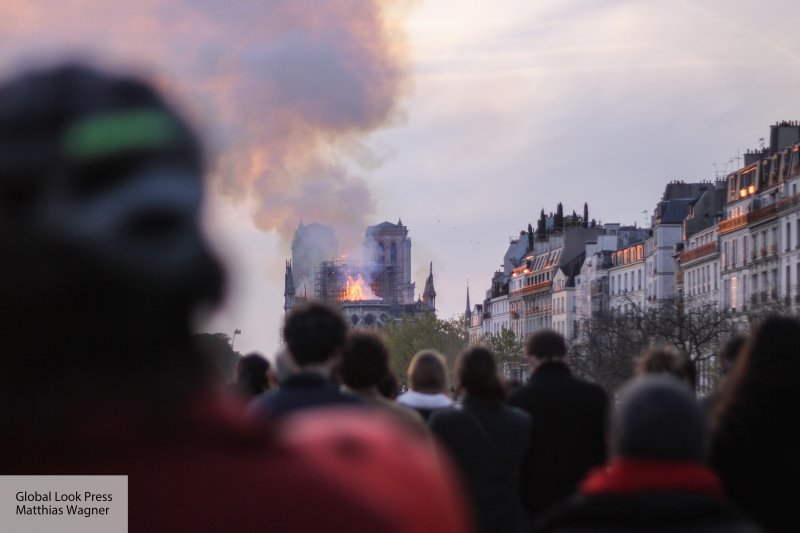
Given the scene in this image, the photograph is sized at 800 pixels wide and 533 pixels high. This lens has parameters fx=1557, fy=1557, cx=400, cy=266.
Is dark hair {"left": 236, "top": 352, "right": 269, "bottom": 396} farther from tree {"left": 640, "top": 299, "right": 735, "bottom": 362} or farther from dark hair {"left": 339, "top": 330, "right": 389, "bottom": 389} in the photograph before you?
tree {"left": 640, "top": 299, "right": 735, "bottom": 362}

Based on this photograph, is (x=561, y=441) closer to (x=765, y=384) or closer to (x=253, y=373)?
(x=253, y=373)

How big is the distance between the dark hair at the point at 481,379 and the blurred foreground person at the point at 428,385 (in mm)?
835

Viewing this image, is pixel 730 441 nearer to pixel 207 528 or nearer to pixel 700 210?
pixel 207 528

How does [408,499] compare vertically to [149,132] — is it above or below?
below

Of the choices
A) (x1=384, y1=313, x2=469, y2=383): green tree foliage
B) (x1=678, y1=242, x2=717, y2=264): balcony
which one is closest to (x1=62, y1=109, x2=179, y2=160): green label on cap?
(x1=678, y1=242, x2=717, y2=264): balcony

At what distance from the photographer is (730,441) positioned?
6.77m

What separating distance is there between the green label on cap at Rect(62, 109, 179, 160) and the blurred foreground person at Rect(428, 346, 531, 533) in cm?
789

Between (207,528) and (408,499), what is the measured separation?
0.90 ft

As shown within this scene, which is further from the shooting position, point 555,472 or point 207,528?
point 555,472

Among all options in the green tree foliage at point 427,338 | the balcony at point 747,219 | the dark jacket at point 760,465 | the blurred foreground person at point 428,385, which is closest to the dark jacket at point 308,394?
the dark jacket at point 760,465

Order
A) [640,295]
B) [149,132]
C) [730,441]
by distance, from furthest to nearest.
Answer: [640,295] → [730,441] → [149,132]

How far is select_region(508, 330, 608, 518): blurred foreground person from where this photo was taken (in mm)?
10820

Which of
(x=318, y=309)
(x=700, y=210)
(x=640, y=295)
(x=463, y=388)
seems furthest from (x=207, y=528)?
(x=640, y=295)

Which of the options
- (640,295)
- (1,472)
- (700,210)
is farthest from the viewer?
(640,295)
